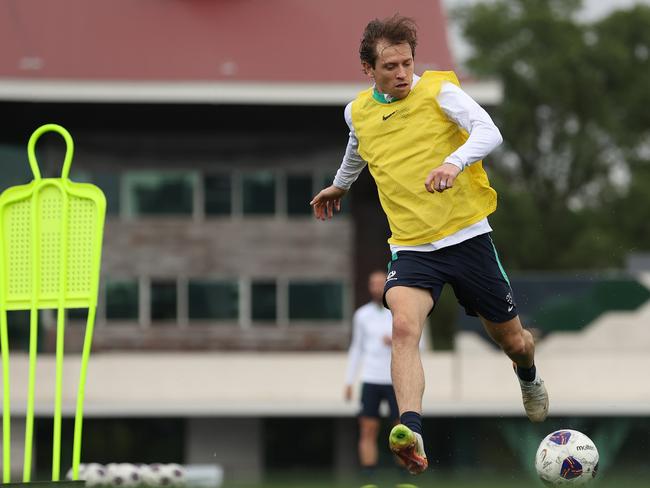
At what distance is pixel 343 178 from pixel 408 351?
4.58ft

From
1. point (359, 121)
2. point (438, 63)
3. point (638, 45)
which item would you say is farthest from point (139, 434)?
point (638, 45)

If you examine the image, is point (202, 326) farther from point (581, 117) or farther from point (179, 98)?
point (581, 117)

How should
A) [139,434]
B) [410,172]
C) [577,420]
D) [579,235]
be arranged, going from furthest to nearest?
[579,235] → [139,434] → [577,420] → [410,172]

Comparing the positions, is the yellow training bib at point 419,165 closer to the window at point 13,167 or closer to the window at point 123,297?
the window at point 13,167

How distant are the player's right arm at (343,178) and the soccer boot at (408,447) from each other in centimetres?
187

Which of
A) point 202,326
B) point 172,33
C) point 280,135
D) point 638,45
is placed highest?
point 638,45

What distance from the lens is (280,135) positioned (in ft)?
93.9

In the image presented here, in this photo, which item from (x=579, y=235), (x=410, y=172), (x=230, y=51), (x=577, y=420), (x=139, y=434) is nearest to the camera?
(x=410, y=172)

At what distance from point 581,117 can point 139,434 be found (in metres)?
31.2

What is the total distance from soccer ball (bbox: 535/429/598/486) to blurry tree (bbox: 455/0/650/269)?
42642mm

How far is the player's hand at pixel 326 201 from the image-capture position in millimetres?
8734

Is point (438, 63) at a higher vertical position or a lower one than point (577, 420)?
higher

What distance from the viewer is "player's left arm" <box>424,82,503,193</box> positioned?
7.35 m

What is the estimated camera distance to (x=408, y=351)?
7688mm
